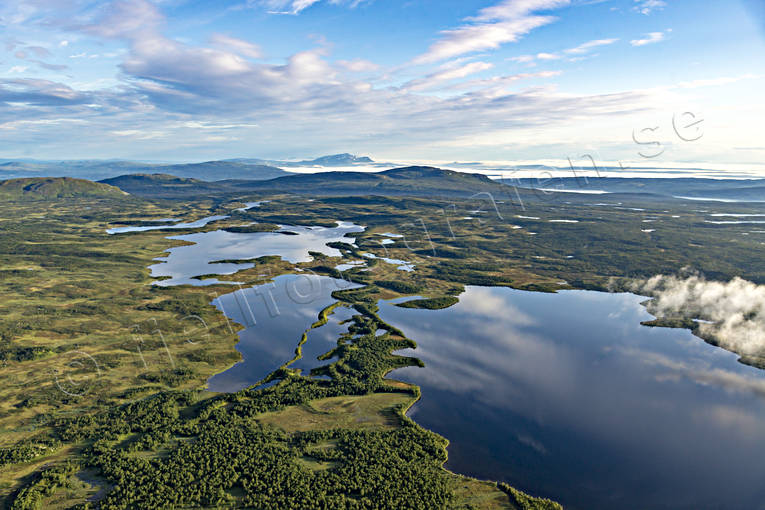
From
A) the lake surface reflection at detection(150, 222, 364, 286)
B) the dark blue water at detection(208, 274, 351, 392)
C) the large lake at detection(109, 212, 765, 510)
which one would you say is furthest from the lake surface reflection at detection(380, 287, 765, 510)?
the lake surface reflection at detection(150, 222, 364, 286)

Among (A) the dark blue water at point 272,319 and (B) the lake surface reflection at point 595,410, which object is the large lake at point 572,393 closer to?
(B) the lake surface reflection at point 595,410

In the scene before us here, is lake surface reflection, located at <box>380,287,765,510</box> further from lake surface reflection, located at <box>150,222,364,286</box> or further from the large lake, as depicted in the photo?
lake surface reflection, located at <box>150,222,364,286</box>

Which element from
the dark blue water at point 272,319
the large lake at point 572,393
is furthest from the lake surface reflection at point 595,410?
the dark blue water at point 272,319

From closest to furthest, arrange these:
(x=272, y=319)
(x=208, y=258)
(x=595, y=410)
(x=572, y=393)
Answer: (x=595, y=410) → (x=572, y=393) → (x=272, y=319) → (x=208, y=258)

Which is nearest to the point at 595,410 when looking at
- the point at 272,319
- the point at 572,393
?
the point at 572,393

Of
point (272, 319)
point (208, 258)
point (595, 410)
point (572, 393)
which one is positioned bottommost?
point (595, 410)

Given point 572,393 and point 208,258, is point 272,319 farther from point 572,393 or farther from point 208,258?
point 208,258

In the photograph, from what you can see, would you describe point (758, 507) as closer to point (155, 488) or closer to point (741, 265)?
point (155, 488)

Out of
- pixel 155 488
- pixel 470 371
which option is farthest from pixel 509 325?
pixel 155 488
